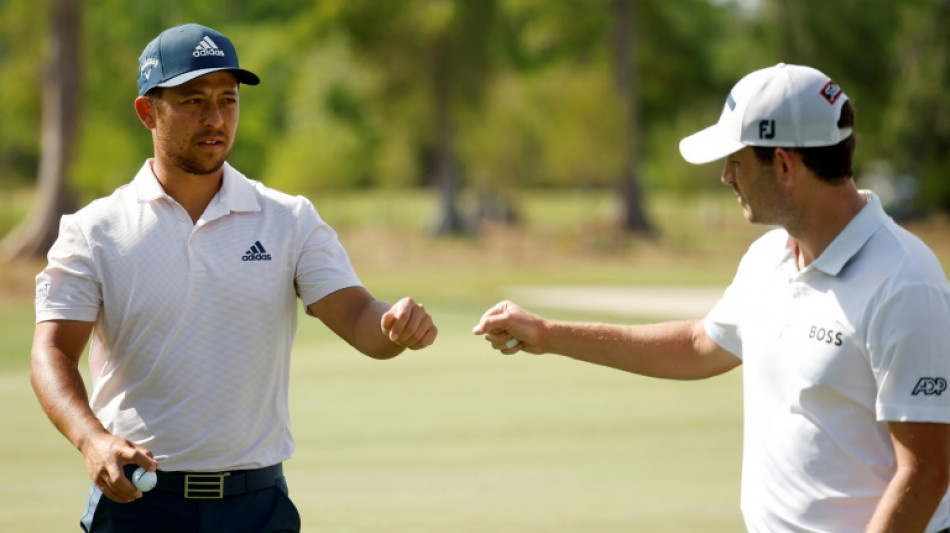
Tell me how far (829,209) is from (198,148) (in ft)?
6.27

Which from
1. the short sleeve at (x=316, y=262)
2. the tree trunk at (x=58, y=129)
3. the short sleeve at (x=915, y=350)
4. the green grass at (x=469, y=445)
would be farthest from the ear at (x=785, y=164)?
the tree trunk at (x=58, y=129)

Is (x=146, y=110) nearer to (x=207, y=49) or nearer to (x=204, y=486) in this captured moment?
(x=207, y=49)

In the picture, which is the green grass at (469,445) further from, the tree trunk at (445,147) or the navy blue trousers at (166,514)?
the tree trunk at (445,147)

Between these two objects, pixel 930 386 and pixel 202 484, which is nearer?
pixel 930 386

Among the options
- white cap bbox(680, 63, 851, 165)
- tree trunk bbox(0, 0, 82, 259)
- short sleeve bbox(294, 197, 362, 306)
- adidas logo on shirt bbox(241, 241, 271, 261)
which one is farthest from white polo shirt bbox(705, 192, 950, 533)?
tree trunk bbox(0, 0, 82, 259)

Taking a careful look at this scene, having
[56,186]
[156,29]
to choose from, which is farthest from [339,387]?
[156,29]

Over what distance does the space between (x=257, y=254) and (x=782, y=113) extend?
163 centimetres

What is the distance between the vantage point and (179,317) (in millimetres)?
4227

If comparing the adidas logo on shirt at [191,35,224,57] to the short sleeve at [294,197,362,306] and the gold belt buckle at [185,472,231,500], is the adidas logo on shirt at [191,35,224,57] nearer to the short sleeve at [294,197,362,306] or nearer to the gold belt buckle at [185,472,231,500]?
the short sleeve at [294,197,362,306]

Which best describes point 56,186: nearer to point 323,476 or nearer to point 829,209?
point 323,476

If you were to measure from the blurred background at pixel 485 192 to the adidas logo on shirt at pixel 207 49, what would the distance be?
15.2ft

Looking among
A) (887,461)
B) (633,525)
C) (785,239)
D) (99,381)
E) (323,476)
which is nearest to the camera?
(887,461)

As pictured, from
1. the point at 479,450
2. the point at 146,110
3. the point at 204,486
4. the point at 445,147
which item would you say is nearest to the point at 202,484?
the point at 204,486

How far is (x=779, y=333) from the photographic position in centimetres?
381
